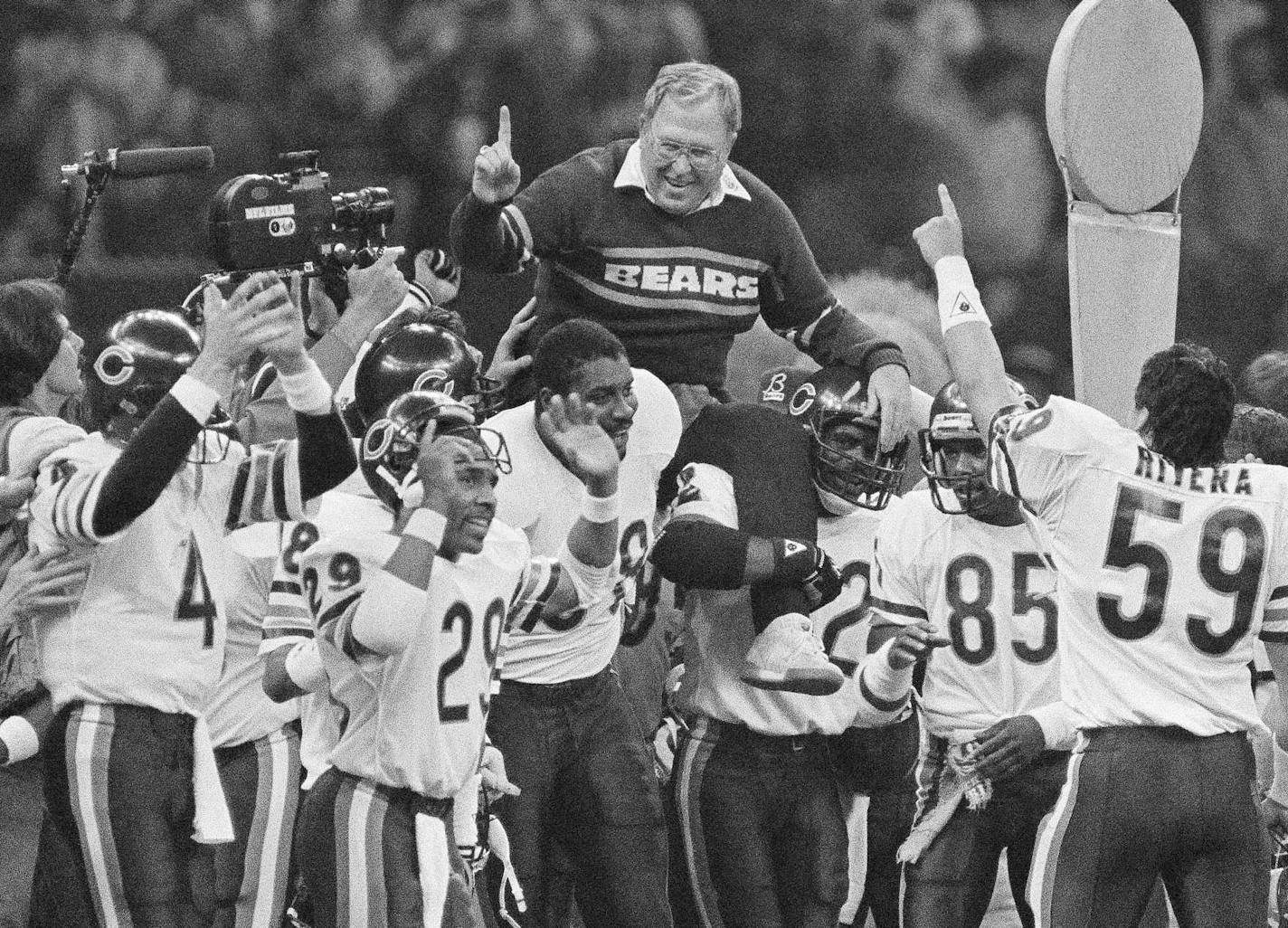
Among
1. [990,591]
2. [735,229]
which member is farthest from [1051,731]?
[735,229]

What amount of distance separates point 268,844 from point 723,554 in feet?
3.95

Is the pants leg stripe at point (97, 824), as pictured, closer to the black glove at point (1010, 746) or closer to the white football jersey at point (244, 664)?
the white football jersey at point (244, 664)

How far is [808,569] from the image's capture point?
4.54m

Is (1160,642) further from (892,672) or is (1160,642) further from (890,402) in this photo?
(890,402)

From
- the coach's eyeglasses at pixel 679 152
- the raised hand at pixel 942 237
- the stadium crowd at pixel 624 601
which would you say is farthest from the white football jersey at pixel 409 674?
the coach's eyeglasses at pixel 679 152

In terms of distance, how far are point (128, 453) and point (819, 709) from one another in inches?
71.0

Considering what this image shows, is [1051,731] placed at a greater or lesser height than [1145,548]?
lesser

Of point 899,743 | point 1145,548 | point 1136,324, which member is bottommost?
point 899,743

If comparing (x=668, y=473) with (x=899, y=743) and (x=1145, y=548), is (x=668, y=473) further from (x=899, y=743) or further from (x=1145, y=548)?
(x=1145, y=548)

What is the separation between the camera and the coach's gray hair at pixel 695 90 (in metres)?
4.90

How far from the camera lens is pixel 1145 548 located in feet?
12.6

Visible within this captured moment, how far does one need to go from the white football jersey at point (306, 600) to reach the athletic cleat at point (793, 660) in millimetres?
959

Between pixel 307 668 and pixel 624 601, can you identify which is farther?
pixel 624 601

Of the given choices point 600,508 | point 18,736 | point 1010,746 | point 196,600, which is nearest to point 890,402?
point 1010,746
